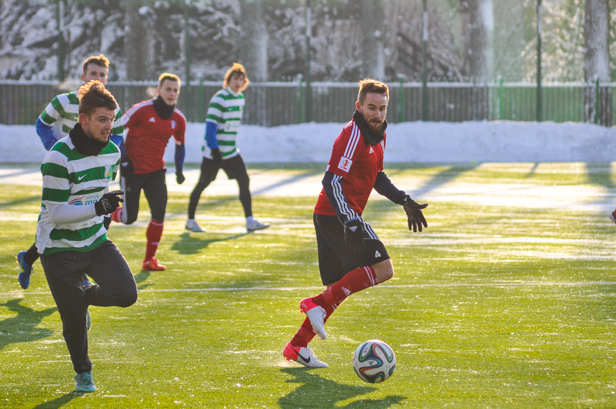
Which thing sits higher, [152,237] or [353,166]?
[353,166]

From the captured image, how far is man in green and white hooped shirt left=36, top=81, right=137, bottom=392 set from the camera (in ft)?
15.5

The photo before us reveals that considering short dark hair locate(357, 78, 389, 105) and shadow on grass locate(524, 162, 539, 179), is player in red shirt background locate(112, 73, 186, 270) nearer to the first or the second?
short dark hair locate(357, 78, 389, 105)

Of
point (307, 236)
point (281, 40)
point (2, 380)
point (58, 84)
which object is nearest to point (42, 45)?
point (58, 84)

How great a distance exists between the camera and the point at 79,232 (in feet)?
15.9

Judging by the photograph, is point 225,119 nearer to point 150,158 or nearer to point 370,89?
point 150,158

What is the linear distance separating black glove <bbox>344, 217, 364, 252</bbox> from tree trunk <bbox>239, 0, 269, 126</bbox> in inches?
899

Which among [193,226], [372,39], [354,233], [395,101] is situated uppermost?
[372,39]

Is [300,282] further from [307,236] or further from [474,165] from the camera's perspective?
[474,165]

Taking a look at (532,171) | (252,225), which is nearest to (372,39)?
(532,171)

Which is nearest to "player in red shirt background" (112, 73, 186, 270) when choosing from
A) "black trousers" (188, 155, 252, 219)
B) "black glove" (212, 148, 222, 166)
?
"black glove" (212, 148, 222, 166)

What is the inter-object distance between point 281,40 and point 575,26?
1030 centimetres

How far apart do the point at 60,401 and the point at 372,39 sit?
1061 inches

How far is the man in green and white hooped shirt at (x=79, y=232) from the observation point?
15.5ft

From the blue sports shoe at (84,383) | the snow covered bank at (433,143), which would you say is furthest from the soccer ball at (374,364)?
the snow covered bank at (433,143)
